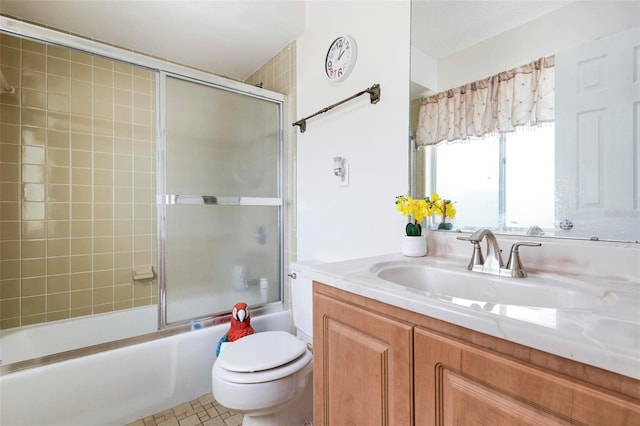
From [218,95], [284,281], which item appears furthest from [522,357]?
[218,95]

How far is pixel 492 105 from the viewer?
3.52 feet

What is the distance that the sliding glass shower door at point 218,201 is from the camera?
1.72m

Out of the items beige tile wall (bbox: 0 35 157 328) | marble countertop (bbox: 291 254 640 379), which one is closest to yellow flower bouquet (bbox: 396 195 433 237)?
marble countertop (bbox: 291 254 640 379)

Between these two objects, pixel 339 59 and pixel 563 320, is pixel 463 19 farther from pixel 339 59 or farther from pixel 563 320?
pixel 563 320

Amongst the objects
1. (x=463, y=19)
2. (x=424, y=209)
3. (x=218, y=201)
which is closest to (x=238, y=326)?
(x=218, y=201)

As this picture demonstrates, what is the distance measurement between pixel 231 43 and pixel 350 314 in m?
2.15

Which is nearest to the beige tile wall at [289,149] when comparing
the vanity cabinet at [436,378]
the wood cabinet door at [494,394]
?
the vanity cabinet at [436,378]

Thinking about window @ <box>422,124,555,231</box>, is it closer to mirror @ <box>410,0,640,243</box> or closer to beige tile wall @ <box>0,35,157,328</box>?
mirror @ <box>410,0,640,243</box>

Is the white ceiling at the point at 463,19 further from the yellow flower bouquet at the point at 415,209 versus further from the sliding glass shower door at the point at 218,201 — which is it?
the sliding glass shower door at the point at 218,201

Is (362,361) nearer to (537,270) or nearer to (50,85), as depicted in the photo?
(537,270)

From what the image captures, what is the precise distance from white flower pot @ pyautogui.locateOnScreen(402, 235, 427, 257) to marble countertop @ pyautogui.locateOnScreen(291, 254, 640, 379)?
17.3 inches

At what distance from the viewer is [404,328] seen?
0.65m

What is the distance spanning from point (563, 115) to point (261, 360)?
4.60ft

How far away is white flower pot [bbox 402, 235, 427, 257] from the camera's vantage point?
1.15 m
